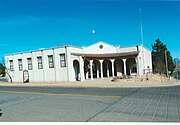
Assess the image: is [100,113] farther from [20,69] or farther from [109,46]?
[20,69]

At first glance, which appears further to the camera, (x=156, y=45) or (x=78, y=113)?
(x=156, y=45)

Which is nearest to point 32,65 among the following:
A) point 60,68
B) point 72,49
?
point 60,68

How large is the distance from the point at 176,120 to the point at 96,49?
3212cm

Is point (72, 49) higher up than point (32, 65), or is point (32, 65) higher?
point (72, 49)

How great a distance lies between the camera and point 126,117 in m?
6.78

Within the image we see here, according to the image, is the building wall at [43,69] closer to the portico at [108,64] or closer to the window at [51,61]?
the window at [51,61]

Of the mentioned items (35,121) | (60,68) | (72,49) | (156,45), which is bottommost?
(35,121)

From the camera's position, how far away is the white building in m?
32.2

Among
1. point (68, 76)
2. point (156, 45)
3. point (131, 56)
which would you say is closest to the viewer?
point (68, 76)

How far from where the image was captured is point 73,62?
108 ft

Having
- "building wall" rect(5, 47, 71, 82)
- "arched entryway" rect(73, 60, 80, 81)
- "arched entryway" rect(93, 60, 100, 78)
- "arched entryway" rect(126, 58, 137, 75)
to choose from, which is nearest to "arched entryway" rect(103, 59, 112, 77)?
"arched entryway" rect(93, 60, 100, 78)

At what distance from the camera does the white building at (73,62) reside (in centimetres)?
3219

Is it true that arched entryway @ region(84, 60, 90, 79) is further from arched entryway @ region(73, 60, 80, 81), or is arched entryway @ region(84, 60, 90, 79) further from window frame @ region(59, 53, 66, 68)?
window frame @ region(59, 53, 66, 68)

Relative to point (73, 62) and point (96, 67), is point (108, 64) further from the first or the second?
point (73, 62)
